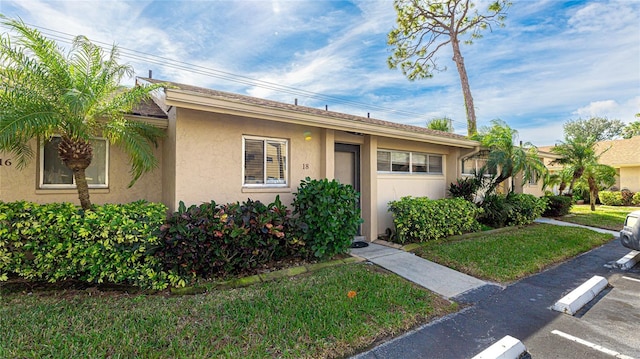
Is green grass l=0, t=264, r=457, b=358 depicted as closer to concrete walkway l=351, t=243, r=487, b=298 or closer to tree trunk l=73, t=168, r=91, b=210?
concrete walkway l=351, t=243, r=487, b=298

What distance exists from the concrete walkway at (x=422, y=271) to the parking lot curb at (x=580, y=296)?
116 cm

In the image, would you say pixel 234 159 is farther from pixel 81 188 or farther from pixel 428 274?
pixel 428 274

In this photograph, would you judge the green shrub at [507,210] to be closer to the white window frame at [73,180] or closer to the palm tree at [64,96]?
the palm tree at [64,96]

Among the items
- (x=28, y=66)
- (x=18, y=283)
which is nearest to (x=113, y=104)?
(x=28, y=66)

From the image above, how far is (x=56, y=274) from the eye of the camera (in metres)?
4.47

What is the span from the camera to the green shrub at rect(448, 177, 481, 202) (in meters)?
9.84

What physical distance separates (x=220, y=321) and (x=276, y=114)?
408cm

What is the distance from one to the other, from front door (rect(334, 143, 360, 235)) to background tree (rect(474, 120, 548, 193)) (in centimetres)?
514

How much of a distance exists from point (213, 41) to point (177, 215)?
7.89 metres

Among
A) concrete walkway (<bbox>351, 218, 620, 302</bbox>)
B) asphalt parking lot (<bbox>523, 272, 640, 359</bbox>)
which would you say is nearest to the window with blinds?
concrete walkway (<bbox>351, 218, 620, 302</bbox>)

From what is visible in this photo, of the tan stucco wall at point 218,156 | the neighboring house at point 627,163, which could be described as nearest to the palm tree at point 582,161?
the neighboring house at point 627,163

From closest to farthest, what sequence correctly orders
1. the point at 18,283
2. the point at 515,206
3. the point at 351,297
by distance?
1. the point at 351,297
2. the point at 18,283
3. the point at 515,206

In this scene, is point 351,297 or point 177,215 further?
point 177,215

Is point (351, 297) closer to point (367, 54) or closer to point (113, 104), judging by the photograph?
point (113, 104)
